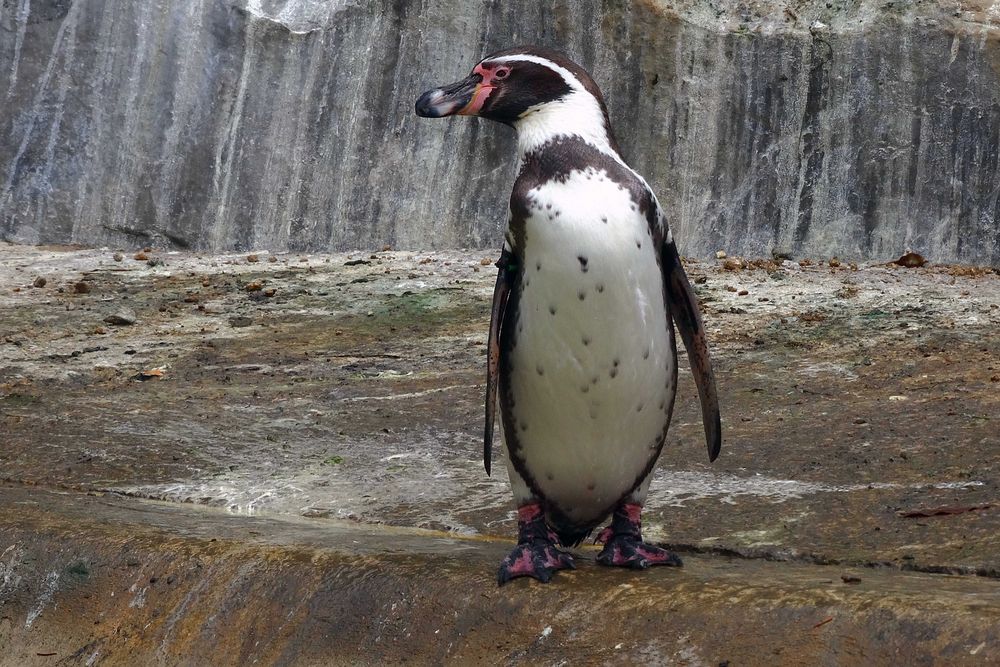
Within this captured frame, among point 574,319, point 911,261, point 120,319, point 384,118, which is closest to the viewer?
point 574,319

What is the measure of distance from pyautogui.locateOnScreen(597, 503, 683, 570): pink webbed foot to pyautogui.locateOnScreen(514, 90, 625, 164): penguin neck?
0.83m

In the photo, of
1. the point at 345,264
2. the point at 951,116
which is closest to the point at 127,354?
the point at 345,264

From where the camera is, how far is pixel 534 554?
9.40 ft

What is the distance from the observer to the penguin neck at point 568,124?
112 inches

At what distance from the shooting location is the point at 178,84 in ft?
33.8

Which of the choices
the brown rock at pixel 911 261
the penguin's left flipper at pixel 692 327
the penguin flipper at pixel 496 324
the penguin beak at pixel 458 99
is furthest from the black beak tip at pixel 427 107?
the brown rock at pixel 911 261

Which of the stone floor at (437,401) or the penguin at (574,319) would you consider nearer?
the penguin at (574,319)

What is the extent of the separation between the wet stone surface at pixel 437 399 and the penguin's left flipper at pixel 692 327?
0.44 meters

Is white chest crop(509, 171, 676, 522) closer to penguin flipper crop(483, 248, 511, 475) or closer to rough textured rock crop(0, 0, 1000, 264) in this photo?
penguin flipper crop(483, 248, 511, 475)

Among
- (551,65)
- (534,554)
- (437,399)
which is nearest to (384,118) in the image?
(437,399)

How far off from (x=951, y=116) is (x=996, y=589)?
7.38m

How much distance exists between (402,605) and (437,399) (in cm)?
298

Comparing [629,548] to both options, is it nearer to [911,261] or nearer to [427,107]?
[427,107]

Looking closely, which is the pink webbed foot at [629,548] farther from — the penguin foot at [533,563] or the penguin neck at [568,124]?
the penguin neck at [568,124]
